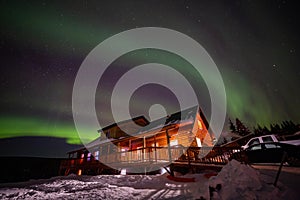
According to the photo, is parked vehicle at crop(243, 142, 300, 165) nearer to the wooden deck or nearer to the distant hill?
the wooden deck

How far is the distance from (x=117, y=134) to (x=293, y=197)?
883 inches

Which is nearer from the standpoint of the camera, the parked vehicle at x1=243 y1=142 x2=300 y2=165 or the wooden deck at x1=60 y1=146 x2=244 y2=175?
the parked vehicle at x1=243 y1=142 x2=300 y2=165

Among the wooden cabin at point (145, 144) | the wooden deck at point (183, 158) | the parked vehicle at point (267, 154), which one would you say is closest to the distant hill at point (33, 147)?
the wooden cabin at point (145, 144)

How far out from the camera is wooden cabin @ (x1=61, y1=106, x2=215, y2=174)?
1194 centimetres

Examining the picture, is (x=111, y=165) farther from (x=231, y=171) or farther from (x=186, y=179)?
(x=231, y=171)

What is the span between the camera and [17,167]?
2353 centimetres

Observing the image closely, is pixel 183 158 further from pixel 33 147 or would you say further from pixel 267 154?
pixel 33 147

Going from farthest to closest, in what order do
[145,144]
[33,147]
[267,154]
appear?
[33,147] → [145,144] → [267,154]

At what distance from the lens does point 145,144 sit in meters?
19.1

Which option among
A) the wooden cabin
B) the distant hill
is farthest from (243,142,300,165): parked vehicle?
the distant hill

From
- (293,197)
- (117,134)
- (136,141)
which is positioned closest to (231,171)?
(293,197)

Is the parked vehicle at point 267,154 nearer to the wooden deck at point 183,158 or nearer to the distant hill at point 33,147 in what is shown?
the wooden deck at point 183,158

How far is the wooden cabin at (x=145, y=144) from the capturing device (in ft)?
39.2

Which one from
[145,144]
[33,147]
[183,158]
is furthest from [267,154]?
[33,147]
